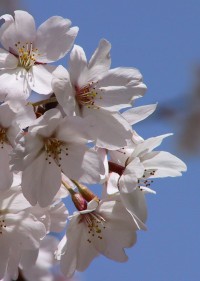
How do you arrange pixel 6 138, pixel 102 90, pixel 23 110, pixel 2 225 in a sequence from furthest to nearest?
pixel 2 225 < pixel 102 90 < pixel 6 138 < pixel 23 110

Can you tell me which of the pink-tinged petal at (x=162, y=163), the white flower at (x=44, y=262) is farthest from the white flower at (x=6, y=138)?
the white flower at (x=44, y=262)

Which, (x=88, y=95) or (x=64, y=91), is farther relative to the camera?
(x=88, y=95)

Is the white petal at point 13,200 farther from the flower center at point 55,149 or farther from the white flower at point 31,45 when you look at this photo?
the white flower at point 31,45

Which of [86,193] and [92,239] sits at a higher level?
[86,193]

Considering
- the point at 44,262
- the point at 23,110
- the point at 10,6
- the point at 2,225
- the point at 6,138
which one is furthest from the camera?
the point at 10,6

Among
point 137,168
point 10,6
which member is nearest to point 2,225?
point 137,168

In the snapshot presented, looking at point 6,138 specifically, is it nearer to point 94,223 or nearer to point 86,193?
point 86,193

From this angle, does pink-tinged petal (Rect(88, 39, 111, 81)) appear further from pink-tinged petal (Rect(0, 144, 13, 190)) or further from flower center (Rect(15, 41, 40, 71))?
pink-tinged petal (Rect(0, 144, 13, 190))
